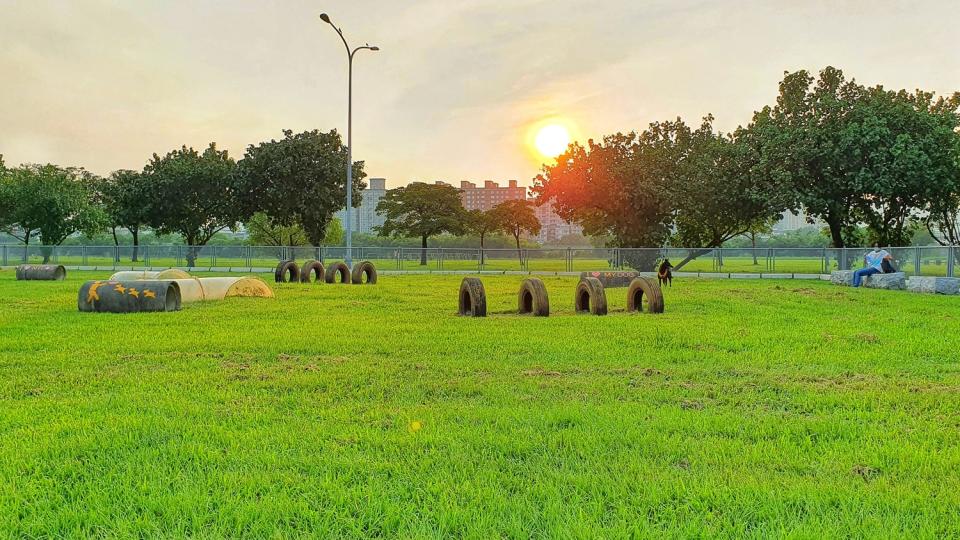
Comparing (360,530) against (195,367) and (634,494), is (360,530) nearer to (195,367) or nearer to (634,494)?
(634,494)

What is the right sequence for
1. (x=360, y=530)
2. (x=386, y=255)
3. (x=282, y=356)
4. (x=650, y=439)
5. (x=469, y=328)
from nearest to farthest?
1. (x=360, y=530)
2. (x=650, y=439)
3. (x=282, y=356)
4. (x=469, y=328)
5. (x=386, y=255)

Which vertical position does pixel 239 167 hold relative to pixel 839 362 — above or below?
above

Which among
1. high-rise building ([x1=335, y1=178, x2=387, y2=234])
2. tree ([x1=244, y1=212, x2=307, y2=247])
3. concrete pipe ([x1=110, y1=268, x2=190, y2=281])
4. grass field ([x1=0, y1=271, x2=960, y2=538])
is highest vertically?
high-rise building ([x1=335, y1=178, x2=387, y2=234])

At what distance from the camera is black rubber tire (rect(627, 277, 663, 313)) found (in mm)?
13477

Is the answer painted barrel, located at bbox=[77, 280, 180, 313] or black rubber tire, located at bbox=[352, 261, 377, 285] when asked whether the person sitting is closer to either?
black rubber tire, located at bbox=[352, 261, 377, 285]

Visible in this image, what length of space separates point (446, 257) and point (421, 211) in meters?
22.8

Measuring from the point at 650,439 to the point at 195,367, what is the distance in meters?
5.54

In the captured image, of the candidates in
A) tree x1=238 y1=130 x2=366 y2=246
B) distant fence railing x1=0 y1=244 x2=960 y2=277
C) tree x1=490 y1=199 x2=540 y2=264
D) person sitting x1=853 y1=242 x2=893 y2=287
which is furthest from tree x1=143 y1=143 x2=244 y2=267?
person sitting x1=853 y1=242 x2=893 y2=287

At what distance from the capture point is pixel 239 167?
47750 millimetres

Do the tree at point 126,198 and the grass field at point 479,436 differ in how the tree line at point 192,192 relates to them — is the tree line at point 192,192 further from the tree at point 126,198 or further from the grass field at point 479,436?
the grass field at point 479,436

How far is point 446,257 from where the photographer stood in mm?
45125

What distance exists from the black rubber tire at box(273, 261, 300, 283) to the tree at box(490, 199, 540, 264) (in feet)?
158

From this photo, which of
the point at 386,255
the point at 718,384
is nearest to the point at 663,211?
the point at 386,255

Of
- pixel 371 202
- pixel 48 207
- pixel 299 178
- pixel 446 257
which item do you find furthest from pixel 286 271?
pixel 371 202
